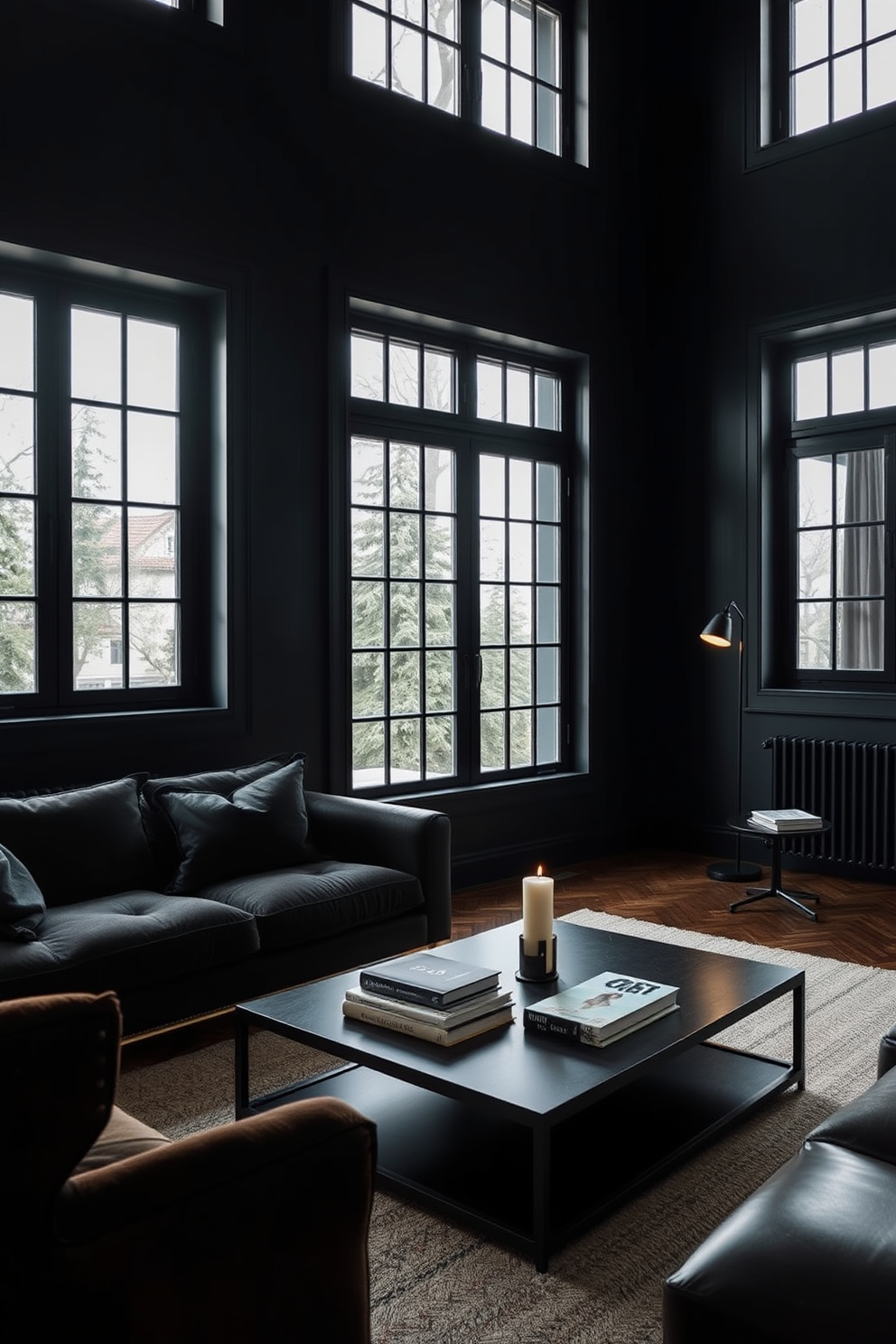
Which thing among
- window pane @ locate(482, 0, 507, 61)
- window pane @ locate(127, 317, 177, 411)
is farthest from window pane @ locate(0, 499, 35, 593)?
window pane @ locate(482, 0, 507, 61)

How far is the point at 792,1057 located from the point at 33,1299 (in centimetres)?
239

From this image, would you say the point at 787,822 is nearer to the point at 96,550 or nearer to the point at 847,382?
the point at 847,382

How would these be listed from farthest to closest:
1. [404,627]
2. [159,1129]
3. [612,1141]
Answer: [404,627] < [159,1129] < [612,1141]

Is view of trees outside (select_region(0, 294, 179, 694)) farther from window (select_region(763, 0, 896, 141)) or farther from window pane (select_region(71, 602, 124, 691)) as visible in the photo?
window (select_region(763, 0, 896, 141))

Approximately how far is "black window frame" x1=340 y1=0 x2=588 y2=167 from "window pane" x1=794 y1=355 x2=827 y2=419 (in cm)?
168

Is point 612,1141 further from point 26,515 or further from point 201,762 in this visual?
point 26,515

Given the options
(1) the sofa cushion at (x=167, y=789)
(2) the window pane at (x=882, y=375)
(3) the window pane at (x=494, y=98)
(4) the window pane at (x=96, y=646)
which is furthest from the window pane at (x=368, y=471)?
(2) the window pane at (x=882, y=375)

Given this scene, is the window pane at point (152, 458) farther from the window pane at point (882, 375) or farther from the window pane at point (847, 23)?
the window pane at point (847, 23)

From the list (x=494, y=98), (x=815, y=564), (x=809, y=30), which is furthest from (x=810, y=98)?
(x=815, y=564)

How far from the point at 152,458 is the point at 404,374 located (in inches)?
58.1

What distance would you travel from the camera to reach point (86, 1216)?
4.29 ft

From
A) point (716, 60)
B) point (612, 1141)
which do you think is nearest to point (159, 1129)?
point (612, 1141)

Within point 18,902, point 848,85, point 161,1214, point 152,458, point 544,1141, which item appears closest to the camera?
point 161,1214

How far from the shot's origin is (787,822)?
5066 millimetres
